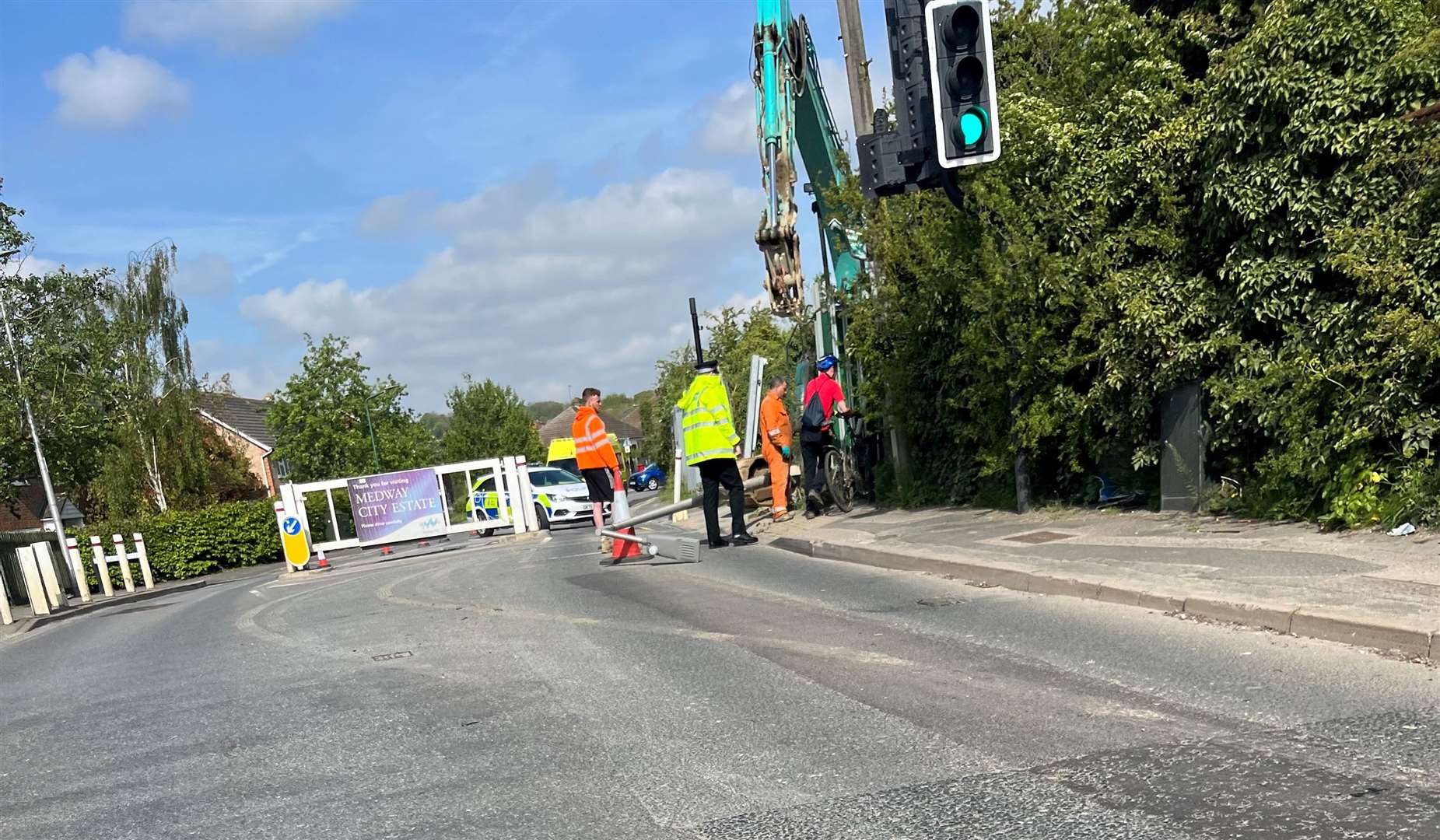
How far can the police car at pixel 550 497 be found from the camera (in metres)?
21.5

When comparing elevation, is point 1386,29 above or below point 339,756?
above

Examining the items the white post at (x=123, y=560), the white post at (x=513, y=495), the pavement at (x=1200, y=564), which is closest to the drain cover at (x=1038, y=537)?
the pavement at (x=1200, y=564)

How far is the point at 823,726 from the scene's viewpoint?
16.7 feet

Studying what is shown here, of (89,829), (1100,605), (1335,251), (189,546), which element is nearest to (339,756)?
(89,829)

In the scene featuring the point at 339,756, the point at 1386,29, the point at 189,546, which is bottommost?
the point at 189,546

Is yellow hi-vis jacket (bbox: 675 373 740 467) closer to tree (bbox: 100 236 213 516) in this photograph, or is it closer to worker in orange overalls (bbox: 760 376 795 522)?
worker in orange overalls (bbox: 760 376 795 522)

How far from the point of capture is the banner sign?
64.3 ft

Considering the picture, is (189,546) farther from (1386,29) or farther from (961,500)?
(1386,29)

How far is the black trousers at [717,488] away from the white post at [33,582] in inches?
402

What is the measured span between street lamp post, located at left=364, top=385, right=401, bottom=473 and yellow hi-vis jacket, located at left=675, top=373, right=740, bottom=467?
123 feet

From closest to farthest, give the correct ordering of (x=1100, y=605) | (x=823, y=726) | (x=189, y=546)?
(x=823, y=726), (x=1100, y=605), (x=189, y=546)

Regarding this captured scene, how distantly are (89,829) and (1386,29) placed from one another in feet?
31.8

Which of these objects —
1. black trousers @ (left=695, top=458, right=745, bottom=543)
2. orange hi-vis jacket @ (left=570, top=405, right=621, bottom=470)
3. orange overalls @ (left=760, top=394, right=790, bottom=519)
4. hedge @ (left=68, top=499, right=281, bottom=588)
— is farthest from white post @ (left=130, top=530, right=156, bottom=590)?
black trousers @ (left=695, top=458, right=745, bottom=543)

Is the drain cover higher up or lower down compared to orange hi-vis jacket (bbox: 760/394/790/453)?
lower down
